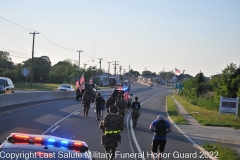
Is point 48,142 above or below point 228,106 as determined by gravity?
above

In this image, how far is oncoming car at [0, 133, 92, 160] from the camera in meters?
4.86

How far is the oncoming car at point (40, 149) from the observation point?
4863mm

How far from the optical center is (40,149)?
496 cm

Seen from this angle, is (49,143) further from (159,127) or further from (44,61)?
(44,61)

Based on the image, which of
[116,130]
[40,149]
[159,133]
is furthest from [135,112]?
[40,149]

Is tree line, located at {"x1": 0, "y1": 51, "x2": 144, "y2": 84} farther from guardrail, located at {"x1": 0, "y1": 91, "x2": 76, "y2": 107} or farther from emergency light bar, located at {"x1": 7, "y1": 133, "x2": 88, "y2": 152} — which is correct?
emergency light bar, located at {"x1": 7, "y1": 133, "x2": 88, "y2": 152}

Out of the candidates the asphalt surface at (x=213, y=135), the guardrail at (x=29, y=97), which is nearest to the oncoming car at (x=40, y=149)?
the asphalt surface at (x=213, y=135)

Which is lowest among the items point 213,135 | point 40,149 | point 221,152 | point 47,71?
point 213,135

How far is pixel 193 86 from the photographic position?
6178 cm

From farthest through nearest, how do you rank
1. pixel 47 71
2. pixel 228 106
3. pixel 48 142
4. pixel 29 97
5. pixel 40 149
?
1. pixel 47 71
2. pixel 29 97
3. pixel 228 106
4. pixel 48 142
5. pixel 40 149

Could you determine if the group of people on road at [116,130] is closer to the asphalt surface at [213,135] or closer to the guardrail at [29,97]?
the asphalt surface at [213,135]

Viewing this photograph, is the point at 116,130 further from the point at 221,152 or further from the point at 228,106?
the point at 228,106

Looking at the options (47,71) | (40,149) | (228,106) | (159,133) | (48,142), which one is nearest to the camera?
(40,149)

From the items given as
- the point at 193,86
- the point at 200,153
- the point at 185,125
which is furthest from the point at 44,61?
the point at 200,153
